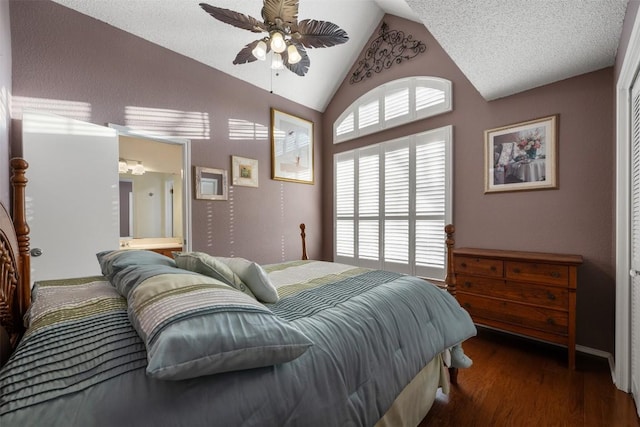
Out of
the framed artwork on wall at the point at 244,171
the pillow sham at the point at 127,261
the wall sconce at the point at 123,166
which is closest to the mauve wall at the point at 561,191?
the framed artwork on wall at the point at 244,171

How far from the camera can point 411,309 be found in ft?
4.85

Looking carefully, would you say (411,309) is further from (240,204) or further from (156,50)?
(156,50)

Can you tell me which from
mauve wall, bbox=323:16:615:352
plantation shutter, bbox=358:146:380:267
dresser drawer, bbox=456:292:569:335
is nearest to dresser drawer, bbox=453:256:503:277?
dresser drawer, bbox=456:292:569:335

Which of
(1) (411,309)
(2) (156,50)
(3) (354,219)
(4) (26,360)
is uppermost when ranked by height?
(2) (156,50)

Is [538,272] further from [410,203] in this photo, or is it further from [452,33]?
[452,33]

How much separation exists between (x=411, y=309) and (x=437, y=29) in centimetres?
186

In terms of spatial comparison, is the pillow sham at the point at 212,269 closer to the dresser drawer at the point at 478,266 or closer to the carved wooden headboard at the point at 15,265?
the carved wooden headboard at the point at 15,265

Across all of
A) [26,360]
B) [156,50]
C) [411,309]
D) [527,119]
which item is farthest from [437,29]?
[156,50]

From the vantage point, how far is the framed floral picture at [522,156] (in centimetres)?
249

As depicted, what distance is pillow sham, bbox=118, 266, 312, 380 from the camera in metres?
0.70

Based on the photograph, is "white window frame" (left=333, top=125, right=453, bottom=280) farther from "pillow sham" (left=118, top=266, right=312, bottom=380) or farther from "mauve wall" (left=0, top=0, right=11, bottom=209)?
"mauve wall" (left=0, top=0, right=11, bottom=209)

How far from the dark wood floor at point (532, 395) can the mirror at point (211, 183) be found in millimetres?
2908

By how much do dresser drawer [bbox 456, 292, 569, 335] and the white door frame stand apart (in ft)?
1.00

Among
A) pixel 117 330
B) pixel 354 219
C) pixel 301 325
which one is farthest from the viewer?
pixel 354 219
